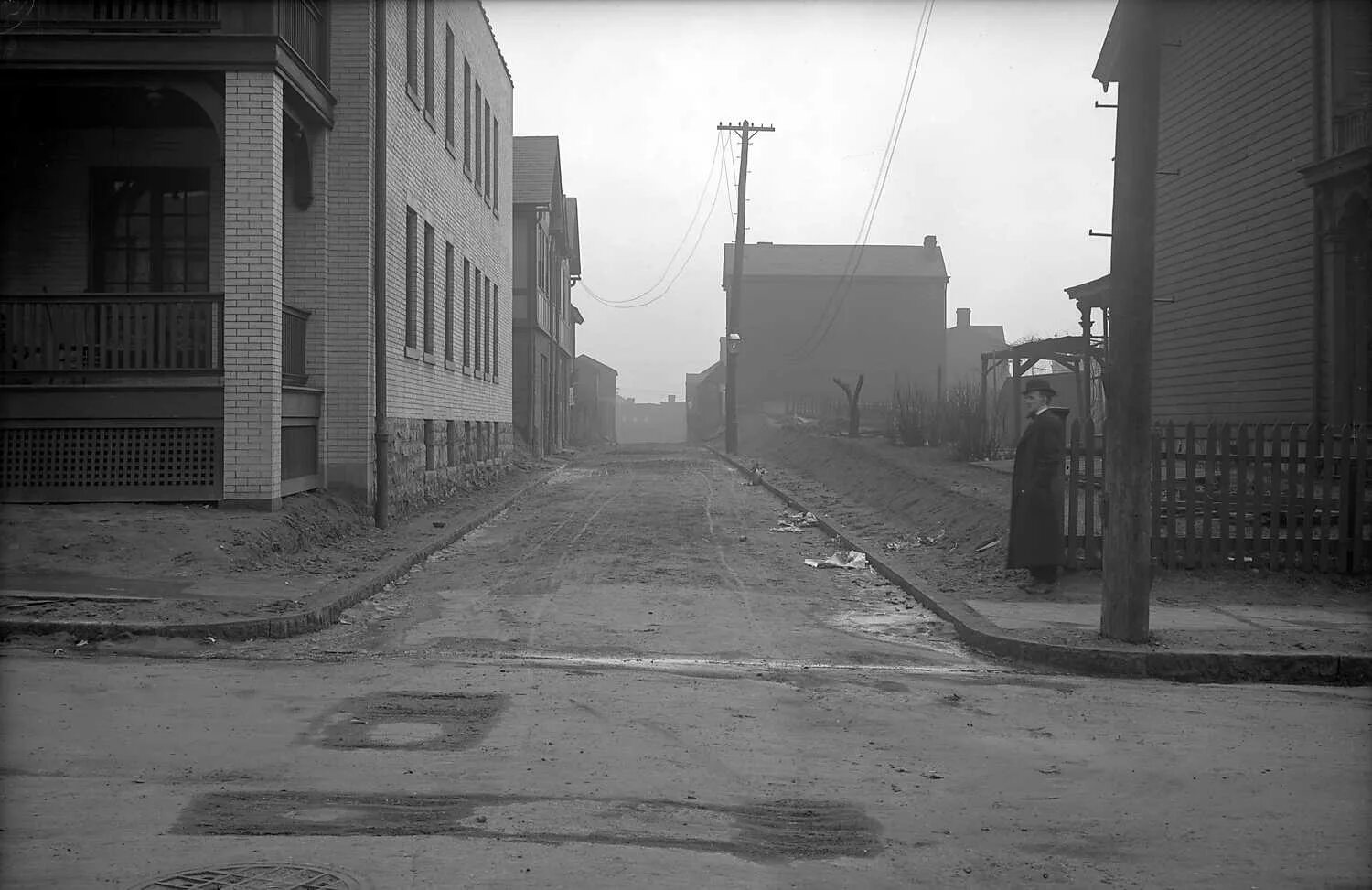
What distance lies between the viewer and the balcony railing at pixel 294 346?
1407cm

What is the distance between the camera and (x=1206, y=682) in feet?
27.1

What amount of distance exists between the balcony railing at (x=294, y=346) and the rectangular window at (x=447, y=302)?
6169mm

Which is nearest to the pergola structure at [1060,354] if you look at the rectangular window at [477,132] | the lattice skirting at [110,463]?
the rectangular window at [477,132]

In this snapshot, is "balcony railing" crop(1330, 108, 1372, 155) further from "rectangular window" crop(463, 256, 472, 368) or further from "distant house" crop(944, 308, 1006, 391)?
"distant house" crop(944, 308, 1006, 391)

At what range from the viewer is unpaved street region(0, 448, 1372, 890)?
14.5ft

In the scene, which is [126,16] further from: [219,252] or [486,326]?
[486,326]

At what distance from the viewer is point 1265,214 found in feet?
60.3

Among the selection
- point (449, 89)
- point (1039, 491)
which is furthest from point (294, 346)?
point (449, 89)

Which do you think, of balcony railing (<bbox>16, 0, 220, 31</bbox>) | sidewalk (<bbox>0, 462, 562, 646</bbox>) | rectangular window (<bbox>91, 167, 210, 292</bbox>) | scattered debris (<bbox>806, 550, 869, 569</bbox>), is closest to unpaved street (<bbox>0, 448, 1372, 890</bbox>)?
sidewalk (<bbox>0, 462, 562, 646</bbox>)

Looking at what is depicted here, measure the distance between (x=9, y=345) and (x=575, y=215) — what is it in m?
42.5

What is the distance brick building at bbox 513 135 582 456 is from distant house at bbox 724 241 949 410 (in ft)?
71.6

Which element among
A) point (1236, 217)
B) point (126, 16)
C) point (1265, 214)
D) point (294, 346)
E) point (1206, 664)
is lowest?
point (1206, 664)

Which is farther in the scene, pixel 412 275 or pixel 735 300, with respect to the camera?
pixel 735 300

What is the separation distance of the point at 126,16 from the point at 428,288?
760 centimetres
